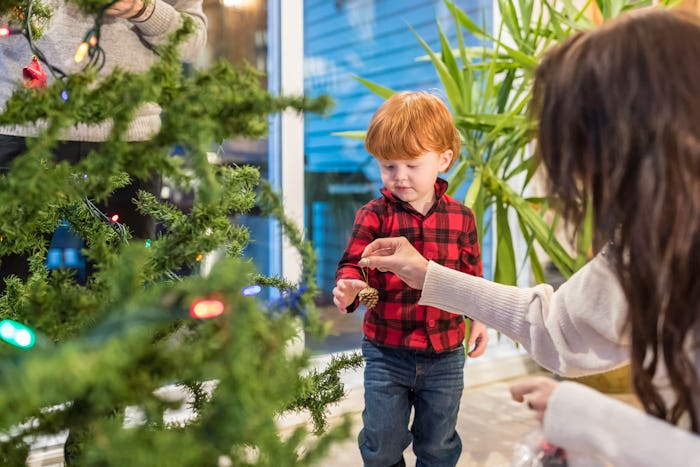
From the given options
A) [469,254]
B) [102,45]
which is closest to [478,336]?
[469,254]

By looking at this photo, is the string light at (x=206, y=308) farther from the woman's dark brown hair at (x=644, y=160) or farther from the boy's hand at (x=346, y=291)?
the boy's hand at (x=346, y=291)

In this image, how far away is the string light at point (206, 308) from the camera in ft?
1.44

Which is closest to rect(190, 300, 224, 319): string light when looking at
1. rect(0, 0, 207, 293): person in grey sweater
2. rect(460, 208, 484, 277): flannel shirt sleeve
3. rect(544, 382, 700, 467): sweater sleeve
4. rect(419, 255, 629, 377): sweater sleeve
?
rect(544, 382, 700, 467): sweater sleeve

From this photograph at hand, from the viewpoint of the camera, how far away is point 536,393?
71cm

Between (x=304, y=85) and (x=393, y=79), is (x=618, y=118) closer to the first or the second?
(x=304, y=85)

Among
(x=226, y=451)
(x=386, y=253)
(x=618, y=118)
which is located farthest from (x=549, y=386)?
(x=386, y=253)

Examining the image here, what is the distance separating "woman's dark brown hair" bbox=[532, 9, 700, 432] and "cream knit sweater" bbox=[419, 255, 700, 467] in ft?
0.13

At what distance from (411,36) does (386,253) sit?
1.74 m

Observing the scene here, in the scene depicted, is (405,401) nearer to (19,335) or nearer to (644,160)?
(644,160)

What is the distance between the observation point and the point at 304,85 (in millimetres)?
2410

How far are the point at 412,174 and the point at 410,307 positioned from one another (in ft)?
1.01

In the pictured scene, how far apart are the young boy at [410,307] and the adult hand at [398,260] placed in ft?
0.39

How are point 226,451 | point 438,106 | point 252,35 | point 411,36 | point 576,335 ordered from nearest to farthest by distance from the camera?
point 226,451 < point 576,335 < point 438,106 < point 252,35 < point 411,36

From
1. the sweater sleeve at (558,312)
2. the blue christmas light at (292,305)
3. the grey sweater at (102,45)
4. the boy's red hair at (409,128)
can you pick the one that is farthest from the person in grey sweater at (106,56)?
the blue christmas light at (292,305)
